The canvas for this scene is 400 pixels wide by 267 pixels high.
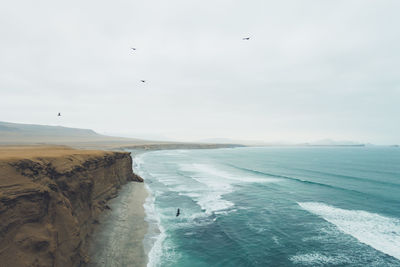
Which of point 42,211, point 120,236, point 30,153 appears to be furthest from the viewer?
point 120,236

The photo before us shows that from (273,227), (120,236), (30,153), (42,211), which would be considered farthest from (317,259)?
(30,153)

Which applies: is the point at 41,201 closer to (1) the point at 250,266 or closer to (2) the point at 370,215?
(1) the point at 250,266

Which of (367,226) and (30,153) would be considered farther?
(367,226)

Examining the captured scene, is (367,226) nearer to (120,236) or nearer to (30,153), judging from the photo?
(120,236)

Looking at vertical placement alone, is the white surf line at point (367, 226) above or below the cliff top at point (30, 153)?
below

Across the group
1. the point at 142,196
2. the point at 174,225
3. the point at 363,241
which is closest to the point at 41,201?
the point at 174,225

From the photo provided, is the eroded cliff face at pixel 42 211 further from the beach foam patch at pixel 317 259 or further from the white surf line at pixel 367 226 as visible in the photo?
the white surf line at pixel 367 226

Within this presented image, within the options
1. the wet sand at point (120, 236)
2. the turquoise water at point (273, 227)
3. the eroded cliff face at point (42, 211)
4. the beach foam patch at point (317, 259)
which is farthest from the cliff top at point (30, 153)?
the beach foam patch at point (317, 259)
